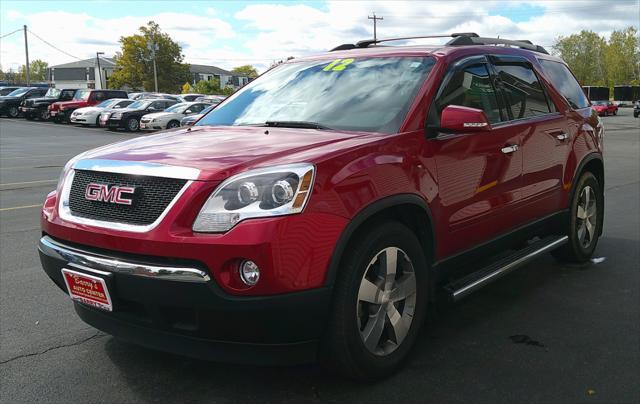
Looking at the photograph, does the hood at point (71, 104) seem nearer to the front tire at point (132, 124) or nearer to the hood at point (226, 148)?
the front tire at point (132, 124)

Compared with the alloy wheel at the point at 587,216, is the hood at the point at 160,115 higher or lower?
higher

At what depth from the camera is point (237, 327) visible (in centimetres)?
265

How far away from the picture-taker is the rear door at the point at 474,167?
139 inches

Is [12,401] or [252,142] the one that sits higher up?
[252,142]

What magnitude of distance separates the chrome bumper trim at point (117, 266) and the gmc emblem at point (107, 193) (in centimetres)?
27

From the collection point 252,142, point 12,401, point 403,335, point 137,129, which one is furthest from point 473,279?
point 137,129

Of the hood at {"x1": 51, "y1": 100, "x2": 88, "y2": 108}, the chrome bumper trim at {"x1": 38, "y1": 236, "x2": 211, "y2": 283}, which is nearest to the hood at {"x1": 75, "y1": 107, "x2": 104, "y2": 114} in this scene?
the hood at {"x1": 51, "y1": 100, "x2": 88, "y2": 108}

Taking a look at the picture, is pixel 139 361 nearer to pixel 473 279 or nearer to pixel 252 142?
pixel 252 142

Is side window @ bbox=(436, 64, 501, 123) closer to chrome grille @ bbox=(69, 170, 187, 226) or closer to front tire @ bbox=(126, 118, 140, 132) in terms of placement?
chrome grille @ bbox=(69, 170, 187, 226)

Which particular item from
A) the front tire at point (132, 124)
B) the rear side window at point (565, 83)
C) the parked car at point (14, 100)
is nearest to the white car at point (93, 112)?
the front tire at point (132, 124)

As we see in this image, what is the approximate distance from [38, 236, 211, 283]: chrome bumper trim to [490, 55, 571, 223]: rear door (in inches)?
97.3

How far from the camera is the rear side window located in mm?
5094

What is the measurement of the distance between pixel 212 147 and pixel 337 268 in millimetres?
942

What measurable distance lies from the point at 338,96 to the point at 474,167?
37.8 inches
